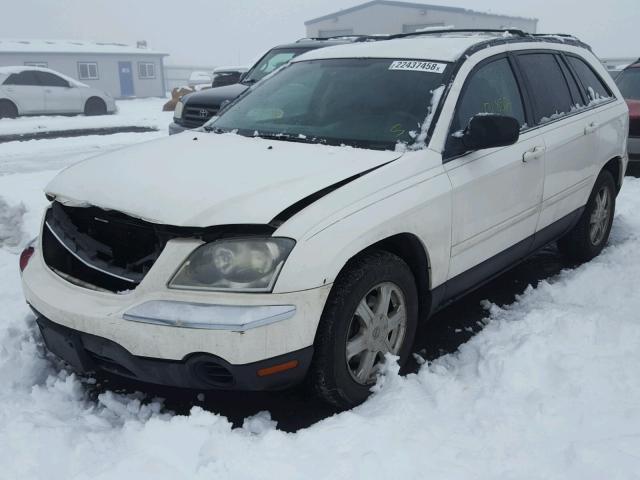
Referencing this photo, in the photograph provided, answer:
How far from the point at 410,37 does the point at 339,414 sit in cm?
268

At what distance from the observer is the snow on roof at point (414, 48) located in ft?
11.7

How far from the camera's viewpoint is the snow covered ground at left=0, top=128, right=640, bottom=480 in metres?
2.34

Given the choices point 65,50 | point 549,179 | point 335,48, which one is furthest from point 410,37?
point 65,50

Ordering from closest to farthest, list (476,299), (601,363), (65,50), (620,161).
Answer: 1. (601,363)
2. (476,299)
3. (620,161)
4. (65,50)

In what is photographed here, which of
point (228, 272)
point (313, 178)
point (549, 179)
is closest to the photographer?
point (228, 272)

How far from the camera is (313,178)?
270 centimetres

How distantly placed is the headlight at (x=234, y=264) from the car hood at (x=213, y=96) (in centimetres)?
567

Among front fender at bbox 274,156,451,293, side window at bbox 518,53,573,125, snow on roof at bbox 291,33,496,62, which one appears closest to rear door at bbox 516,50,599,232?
side window at bbox 518,53,573,125

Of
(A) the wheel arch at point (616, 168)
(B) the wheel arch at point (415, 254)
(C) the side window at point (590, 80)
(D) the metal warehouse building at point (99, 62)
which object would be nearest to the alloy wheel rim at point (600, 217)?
(A) the wheel arch at point (616, 168)

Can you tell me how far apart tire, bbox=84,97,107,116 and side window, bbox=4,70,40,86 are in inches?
58.9

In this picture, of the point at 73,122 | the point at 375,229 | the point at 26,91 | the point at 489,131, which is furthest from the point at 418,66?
the point at 26,91

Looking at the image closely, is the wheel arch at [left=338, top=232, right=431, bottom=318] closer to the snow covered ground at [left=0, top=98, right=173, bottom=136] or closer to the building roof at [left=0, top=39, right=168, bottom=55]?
the snow covered ground at [left=0, top=98, right=173, bottom=136]

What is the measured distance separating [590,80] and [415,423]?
3506mm

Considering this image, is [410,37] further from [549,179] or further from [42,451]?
[42,451]
